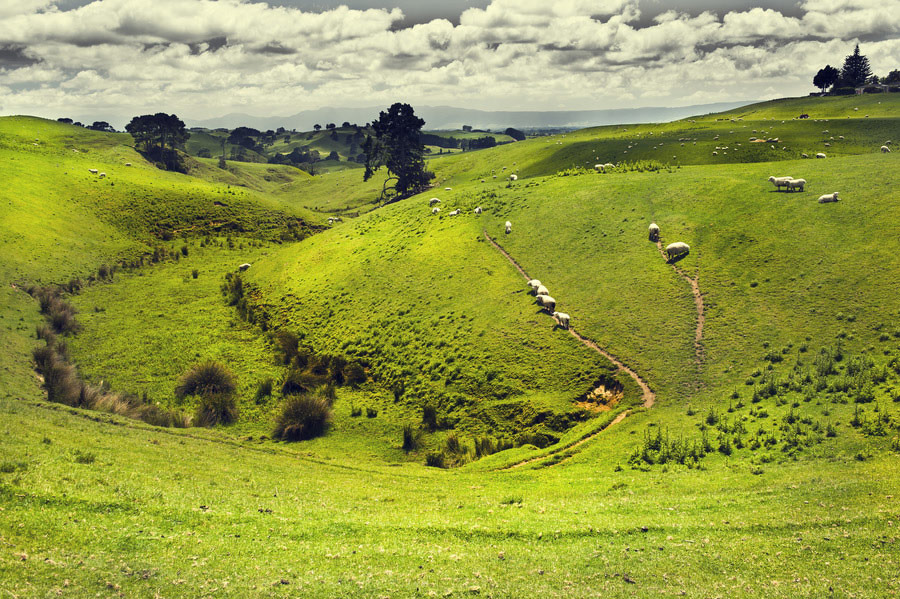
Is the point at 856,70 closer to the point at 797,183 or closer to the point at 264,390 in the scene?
the point at 797,183

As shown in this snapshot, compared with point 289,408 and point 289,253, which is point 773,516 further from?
point 289,253

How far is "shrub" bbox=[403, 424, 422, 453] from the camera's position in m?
33.0

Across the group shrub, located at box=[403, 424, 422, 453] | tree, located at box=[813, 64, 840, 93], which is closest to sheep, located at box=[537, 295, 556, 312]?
shrub, located at box=[403, 424, 422, 453]

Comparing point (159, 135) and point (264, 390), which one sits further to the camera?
point (159, 135)

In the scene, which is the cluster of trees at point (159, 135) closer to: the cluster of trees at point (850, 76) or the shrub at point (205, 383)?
the shrub at point (205, 383)

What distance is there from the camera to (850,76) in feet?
509

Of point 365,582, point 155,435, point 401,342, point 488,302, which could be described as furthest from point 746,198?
point 155,435

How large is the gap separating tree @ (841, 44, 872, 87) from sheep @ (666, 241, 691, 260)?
16382 cm

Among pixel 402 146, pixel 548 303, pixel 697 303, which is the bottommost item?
pixel 548 303

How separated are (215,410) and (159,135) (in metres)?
162

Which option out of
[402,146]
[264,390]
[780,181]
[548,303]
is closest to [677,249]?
[548,303]

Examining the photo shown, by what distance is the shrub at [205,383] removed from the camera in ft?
133

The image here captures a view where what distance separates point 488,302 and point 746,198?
28.0 meters

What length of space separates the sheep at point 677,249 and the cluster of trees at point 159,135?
156176mm
